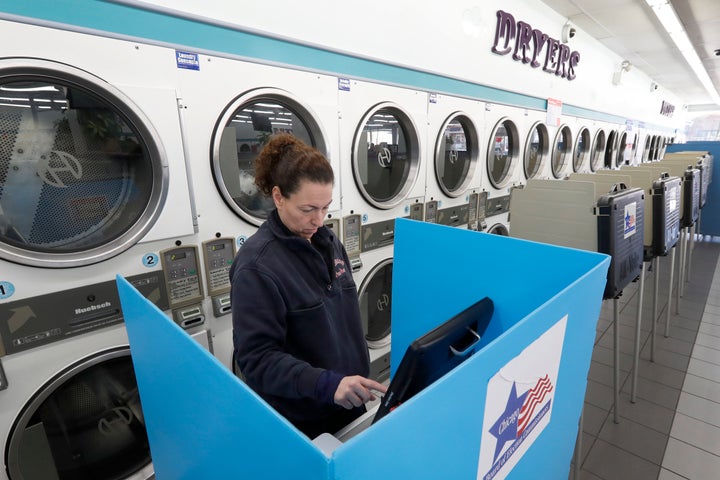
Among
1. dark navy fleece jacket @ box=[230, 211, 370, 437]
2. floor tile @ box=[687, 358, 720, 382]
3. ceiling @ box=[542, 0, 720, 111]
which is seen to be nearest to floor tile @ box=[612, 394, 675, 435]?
floor tile @ box=[687, 358, 720, 382]

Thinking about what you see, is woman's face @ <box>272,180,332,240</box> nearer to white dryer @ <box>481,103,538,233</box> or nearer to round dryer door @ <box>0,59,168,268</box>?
round dryer door @ <box>0,59,168,268</box>

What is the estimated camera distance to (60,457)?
1604mm

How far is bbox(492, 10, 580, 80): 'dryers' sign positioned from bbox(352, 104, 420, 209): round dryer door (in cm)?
149

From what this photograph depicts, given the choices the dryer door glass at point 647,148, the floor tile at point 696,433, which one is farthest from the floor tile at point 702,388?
the dryer door glass at point 647,148

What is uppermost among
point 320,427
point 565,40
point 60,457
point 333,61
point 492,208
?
point 565,40

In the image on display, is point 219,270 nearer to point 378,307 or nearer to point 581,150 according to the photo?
point 378,307

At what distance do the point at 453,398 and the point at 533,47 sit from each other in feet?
15.1

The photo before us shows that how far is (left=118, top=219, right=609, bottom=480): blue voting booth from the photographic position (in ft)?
1.51

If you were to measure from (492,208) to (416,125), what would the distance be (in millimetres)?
1585

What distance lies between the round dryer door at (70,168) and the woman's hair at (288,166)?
657 mm

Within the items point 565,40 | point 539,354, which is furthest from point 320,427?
point 565,40

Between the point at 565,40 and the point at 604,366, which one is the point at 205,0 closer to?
the point at 604,366

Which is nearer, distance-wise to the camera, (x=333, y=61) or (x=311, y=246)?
(x=311, y=246)

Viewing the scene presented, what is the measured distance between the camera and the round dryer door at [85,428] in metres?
1.44
